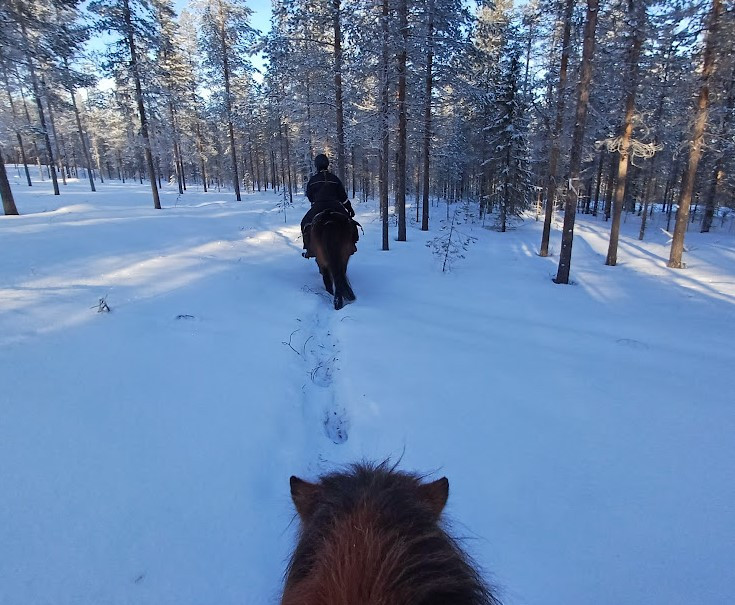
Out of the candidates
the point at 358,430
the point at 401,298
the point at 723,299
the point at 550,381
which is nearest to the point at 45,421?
the point at 358,430

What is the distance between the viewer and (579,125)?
11.3 metres

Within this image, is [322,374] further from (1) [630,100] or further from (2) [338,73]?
(1) [630,100]

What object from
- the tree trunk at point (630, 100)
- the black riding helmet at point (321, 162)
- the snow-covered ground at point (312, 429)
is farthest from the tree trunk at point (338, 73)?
the tree trunk at point (630, 100)

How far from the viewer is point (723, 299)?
10000 millimetres

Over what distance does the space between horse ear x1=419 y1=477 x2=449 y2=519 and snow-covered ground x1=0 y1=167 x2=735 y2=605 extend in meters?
1.91

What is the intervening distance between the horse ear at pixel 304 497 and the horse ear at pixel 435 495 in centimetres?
37

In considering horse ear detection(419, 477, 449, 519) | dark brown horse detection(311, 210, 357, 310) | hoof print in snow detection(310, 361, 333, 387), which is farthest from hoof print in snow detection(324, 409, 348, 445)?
dark brown horse detection(311, 210, 357, 310)

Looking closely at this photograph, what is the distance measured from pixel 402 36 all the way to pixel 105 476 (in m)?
15.3

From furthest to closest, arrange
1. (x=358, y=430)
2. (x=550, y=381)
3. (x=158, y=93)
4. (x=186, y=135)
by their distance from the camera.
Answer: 1. (x=186, y=135)
2. (x=158, y=93)
3. (x=550, y=381)
4. (x=358, y=430)

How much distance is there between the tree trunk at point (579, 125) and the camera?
10.3m

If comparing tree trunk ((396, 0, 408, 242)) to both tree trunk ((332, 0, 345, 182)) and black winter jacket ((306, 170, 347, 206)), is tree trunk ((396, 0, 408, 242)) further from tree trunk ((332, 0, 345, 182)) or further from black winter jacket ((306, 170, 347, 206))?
black winter jacket ((306, 170, 347, 206))

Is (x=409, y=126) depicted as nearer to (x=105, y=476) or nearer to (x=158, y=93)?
(x=158, y=93)

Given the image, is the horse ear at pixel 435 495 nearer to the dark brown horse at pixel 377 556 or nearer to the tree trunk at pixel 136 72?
the dark brown horse at pixel 377 556

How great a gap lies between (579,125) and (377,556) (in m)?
13.6
